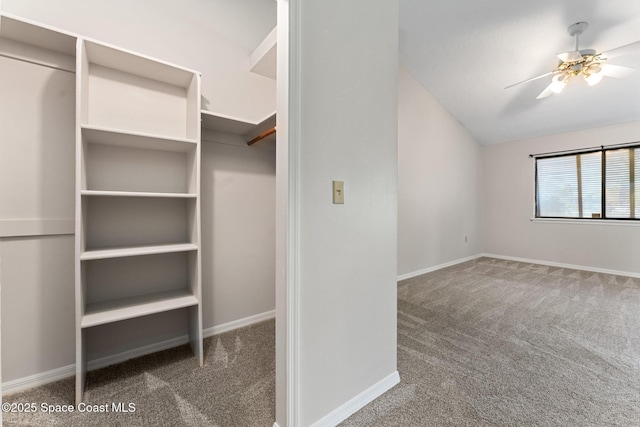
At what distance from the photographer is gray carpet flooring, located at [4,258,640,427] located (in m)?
1.42

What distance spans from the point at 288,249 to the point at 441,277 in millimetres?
3455

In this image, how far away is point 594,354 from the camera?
77.9 inches

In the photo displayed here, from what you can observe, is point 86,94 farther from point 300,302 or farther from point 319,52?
Answer: point 300,302

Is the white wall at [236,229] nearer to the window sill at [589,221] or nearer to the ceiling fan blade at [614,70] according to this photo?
the ceiling fan blade at [614,70]

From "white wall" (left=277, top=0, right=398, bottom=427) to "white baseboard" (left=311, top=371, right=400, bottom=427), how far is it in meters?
0.02

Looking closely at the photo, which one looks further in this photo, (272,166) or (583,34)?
(583,34)

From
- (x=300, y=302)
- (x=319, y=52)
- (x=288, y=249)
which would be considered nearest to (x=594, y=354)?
(x=300, y=302)

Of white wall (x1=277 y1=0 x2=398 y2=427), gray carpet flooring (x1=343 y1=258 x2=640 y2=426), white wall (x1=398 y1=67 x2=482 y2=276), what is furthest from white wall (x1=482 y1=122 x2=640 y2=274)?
white wall (x1=277 y1=0 x2=398 y2=427)

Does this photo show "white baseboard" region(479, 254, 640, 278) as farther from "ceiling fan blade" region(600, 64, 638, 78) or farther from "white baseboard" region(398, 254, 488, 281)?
"ceiling fan blade" region(600, 64, 638, 78)

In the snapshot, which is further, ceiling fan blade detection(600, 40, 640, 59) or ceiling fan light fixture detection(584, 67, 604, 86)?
ceiling fan blade detection(600, 40, 640, 59)

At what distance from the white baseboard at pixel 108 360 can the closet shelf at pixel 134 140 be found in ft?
4.63

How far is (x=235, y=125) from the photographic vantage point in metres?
2.10

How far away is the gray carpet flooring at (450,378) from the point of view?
1417 mm

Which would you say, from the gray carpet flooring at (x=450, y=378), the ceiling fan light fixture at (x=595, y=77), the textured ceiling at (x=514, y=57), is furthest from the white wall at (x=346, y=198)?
the ceiling fan light fixture at (x=595, y=77)
